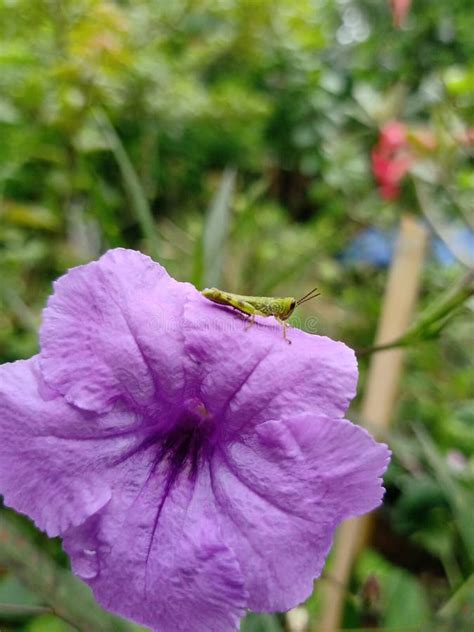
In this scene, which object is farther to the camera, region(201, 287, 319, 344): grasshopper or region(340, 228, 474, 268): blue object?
region(340, 228, 474, 268): blue object

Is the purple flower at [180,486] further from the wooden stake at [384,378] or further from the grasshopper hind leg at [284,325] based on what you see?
the wooden stake at [384,378]

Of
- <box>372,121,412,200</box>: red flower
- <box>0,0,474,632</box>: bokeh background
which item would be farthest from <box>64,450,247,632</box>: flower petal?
<box>372,121,412,200</box>: red flower

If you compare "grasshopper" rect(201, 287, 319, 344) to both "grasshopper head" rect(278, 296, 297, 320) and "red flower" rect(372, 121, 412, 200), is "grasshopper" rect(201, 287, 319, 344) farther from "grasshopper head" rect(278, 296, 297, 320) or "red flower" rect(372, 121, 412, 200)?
"red flower" rect(372, 121, 412, 200)

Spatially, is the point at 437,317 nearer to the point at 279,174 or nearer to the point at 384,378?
the point at 384,378

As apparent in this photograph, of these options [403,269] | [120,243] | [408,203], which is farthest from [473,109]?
[120,243]

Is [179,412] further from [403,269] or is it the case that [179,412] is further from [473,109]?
[473,109]

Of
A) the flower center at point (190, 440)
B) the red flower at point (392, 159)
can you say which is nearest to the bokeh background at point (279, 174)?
the red flower at point (392, 159)

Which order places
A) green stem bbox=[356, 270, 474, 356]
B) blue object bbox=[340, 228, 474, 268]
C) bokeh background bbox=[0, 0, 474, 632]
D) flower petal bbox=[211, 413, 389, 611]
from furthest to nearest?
blue object bbox=[340, 228, 474, 268], bokeh background bbox=[0, 0, 474, 632], green stem bbox=[356, 270, 474, 356], flower petal bbox=[211, 413, 389, 611]

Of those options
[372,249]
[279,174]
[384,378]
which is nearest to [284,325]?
[384,378]
